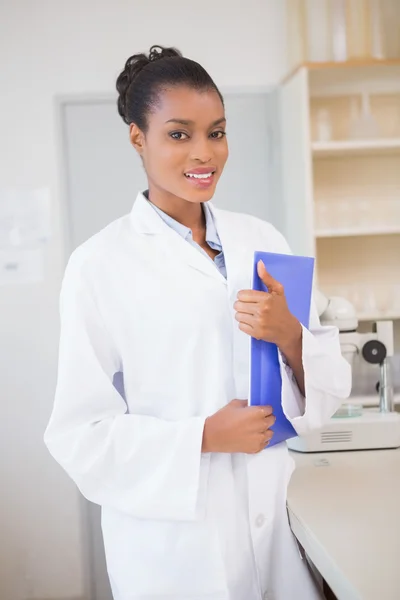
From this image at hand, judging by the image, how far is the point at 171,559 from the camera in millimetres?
1257

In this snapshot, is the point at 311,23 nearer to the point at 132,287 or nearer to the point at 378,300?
the point at 378,300

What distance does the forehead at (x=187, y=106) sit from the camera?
125 cm

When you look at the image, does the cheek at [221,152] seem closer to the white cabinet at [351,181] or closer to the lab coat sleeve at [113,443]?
the lab coat sleeve at [113,443]

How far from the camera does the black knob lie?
2234 millimetres

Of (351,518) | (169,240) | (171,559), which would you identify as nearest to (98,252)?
(169,240)

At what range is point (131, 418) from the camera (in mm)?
1226

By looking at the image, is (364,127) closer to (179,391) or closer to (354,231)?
(354,231)

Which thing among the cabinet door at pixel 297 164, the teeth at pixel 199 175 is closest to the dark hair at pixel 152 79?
the teeth at pixel 199 175

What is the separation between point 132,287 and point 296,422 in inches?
14.5

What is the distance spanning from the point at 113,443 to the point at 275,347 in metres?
0.32

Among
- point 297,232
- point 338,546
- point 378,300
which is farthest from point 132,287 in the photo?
point 378,300

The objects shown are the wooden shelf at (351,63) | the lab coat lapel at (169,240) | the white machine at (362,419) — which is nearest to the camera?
the lab coat lapel at (169,240)

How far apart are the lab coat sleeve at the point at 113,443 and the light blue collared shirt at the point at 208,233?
0.23 meters

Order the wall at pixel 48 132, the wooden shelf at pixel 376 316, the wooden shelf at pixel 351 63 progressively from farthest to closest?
the wall at pixel 48 132 < the wooden shelf at pixel 376 316 < the wooden shelf at pixel 351 63
